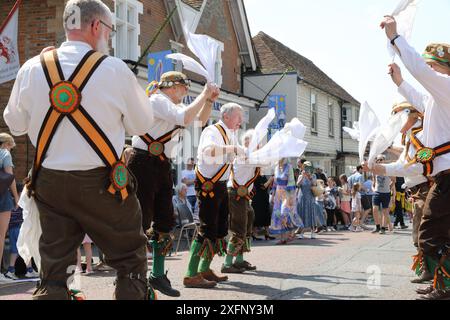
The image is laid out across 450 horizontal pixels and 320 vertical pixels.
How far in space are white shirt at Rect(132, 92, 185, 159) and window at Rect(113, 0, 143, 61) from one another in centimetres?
978

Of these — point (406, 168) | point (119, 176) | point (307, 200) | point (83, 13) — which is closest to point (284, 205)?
point (307, 200)

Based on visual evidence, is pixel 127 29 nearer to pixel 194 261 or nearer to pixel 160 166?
pixel 194 261

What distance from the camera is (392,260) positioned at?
316 inches

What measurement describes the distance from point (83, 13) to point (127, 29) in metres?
12.4

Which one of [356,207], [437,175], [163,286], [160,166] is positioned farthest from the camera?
[356,207]

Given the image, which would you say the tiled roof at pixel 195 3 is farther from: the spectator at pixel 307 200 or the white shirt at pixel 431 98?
the white shirt at pixel 431 98

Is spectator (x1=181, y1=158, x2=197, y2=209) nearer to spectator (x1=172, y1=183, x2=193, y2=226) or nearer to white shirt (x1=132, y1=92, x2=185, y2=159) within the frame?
spectator (x1=172, y1=183, x2=193, y2=226)

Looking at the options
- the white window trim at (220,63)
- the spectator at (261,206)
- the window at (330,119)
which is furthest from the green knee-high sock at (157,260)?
the window at (330,119)

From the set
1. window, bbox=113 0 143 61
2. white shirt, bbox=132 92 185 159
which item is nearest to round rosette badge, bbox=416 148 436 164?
white shirt, bbox=132 92 185 159

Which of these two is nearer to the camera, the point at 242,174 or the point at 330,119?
the point at 242,174

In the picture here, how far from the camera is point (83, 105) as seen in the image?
304cm

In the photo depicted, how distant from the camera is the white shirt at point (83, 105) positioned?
3.04 meters
